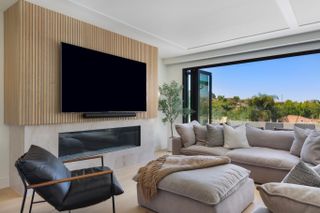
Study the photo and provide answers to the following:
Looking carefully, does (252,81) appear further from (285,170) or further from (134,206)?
(134,206)

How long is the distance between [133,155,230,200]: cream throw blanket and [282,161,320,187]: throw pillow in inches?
49.6

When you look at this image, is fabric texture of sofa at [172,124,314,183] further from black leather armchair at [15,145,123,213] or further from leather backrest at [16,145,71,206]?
leather backrest at [16,145,71,206]

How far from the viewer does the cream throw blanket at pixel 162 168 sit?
7.81ft

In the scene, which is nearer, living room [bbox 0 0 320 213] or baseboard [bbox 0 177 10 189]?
living room [bbox 0 0 320 213]

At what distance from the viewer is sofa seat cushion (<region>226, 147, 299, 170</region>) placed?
3.11 m

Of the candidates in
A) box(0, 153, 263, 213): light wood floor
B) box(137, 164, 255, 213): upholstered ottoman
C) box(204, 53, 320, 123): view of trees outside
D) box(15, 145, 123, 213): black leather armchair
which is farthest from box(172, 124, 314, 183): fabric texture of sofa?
box(15, 145, 123, 213): black leather armchair

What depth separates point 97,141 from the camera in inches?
155

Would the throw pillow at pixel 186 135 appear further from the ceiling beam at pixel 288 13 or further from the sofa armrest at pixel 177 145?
the ceiling beam at pixel 288 13

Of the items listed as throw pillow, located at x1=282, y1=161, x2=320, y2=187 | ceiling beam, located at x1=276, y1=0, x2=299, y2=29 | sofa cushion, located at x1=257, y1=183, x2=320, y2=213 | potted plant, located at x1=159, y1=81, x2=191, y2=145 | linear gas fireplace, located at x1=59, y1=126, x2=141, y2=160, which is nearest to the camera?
sofa cushion, located at x1=257, y1=183, x2=320, y2=213

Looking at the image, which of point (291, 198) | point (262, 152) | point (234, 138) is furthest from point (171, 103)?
point (291, 198)

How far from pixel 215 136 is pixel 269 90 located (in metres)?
2.03

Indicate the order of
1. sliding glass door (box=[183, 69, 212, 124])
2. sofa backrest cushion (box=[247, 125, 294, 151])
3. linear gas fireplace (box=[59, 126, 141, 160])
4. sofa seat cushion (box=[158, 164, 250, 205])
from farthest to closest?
sliding glass door (box=[183, 69, 212, 124]), sofa backrest cushion (box=[247, 125, 294, 151]), linear gas fireplace (box=[59, 126, 141, 160]), sofa seat cushion (box=[158, 164, 250, 205])

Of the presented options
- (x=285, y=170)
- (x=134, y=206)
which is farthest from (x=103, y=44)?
(x=285, y=170)

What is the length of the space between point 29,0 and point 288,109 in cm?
524
